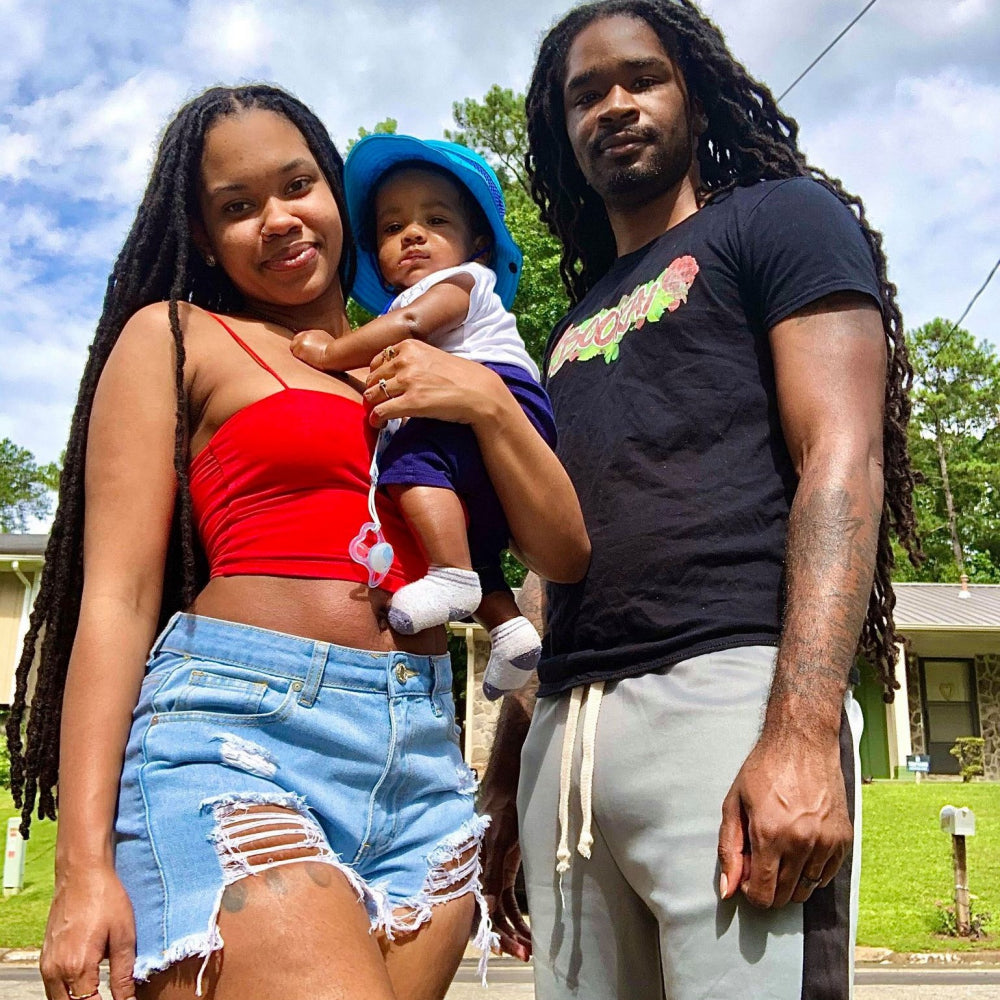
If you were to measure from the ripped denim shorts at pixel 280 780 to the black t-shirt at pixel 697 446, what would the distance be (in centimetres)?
→ 48

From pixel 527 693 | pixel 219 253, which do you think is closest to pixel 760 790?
pixel 527 693

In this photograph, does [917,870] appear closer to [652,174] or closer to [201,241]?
[652,174]

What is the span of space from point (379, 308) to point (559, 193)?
1.01 metres

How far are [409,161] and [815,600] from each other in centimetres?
155

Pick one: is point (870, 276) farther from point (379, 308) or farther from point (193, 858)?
point (193, 858)

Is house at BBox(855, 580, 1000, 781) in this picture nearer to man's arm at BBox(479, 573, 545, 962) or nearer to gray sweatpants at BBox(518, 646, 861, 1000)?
man's arm at BBox(479, 573, 545, 962)

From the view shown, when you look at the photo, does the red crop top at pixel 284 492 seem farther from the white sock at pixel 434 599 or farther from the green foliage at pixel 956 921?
the green foliage at pixel 956 921

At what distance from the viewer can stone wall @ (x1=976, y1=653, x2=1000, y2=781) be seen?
18.7m

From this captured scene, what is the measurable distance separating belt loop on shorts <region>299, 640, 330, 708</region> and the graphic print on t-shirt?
113 centimetres

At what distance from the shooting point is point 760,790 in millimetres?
1942

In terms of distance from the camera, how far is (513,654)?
7.87ft

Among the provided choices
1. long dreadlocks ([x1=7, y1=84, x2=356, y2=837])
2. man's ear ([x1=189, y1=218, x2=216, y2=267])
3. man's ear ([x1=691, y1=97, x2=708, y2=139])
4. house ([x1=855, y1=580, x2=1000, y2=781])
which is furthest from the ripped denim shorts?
house ([x1=855, y1=580, x2=1000, y2=781])

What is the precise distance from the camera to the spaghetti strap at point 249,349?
83.4 inches

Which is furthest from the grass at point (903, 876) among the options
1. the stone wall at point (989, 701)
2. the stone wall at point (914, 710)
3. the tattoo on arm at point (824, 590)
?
the stone wall at point (989, 701)
